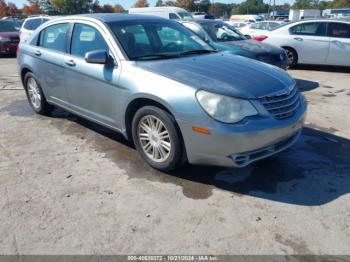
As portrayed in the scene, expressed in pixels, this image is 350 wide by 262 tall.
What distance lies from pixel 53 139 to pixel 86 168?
120 cm

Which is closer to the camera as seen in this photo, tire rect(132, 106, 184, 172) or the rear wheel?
tire rect(132, 106, 184, 172)

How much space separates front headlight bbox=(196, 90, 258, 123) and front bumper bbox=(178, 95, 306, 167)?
0.06 m

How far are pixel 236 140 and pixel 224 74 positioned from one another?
835mm

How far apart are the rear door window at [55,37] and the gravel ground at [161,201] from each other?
1.27 m

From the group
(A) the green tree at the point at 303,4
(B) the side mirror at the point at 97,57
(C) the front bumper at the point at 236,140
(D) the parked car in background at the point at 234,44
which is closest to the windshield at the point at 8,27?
(D) the parked car in background at the point at 234,44

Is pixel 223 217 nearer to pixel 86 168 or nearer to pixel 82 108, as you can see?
pixel 86 168

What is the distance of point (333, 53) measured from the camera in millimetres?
10383

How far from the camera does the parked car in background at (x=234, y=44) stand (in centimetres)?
827

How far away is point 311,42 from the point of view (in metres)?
10.6

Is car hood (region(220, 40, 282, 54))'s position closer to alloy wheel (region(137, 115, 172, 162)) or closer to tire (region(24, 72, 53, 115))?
tire (region(24, 72, 53, 115))

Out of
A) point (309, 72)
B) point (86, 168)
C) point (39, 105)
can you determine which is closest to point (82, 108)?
point (86, 168)

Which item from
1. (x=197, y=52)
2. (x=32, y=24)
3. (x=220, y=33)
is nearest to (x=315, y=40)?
(x=220, y=33)

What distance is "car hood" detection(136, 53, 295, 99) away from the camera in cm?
372

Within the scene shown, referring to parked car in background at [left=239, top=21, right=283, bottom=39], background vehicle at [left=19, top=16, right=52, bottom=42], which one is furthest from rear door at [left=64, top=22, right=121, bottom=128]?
background vehicle at [left=19, top=16, right=52, bottom=42]
